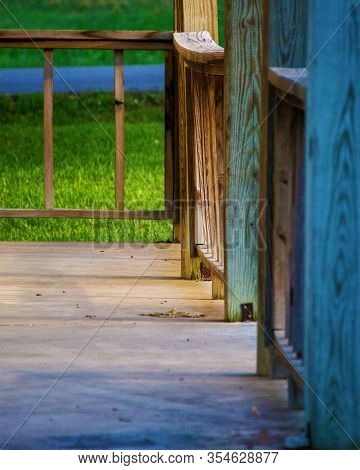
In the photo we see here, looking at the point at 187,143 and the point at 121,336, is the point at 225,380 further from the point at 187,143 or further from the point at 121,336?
the point at 187,143

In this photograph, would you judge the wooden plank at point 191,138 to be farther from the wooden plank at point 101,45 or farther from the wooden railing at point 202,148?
the wooden plank at point 101,45

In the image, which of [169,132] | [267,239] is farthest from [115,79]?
[267,239]

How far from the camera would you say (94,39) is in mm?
6789

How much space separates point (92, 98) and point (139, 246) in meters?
9.35

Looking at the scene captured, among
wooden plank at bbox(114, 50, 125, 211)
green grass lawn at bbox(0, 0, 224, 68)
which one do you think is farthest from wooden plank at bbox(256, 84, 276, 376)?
green grass lawn at bbox(0, 0, 224, 68)

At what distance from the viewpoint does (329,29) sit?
285 cm

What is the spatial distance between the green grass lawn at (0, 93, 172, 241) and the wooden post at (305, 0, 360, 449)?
458 cm

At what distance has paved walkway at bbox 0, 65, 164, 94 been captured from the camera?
17.6 meters

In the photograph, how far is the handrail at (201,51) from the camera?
504 centimetres

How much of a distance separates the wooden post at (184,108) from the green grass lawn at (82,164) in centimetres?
141

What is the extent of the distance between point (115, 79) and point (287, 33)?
10.3ft

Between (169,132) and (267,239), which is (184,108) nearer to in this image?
(169,132)

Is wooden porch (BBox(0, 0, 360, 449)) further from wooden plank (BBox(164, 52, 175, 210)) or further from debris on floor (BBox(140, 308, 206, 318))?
wooden plank (BBox(164, 52, 175, 210))

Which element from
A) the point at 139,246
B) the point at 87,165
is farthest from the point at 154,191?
the point at 139,246
